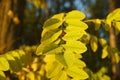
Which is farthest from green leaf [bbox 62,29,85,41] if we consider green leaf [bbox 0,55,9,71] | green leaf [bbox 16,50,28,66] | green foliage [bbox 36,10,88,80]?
green leaf [bbox 16,50,28,66]

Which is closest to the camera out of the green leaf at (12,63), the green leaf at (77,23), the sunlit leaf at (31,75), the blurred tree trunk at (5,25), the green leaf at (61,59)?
the green leaf at (61,59)

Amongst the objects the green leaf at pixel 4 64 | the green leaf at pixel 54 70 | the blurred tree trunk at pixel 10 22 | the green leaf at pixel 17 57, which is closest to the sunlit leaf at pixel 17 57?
the green leaf at pixel 17 57

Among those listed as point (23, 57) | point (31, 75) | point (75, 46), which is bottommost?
point (31, 75)

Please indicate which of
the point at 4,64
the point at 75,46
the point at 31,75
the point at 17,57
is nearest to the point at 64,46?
the point at 75,46

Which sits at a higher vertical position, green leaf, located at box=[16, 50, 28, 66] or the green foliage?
the green foliage

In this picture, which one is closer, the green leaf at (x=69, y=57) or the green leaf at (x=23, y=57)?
the green leaf at (x=69, y=57)

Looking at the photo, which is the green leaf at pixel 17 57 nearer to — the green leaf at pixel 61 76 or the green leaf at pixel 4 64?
the green leaf at pixel 4 64

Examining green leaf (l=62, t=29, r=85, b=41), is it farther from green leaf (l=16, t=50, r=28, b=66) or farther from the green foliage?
green leaf (l=16, t=50, r=28, b=66)

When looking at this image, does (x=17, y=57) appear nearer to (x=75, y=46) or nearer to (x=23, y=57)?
(x=23, y=57)
